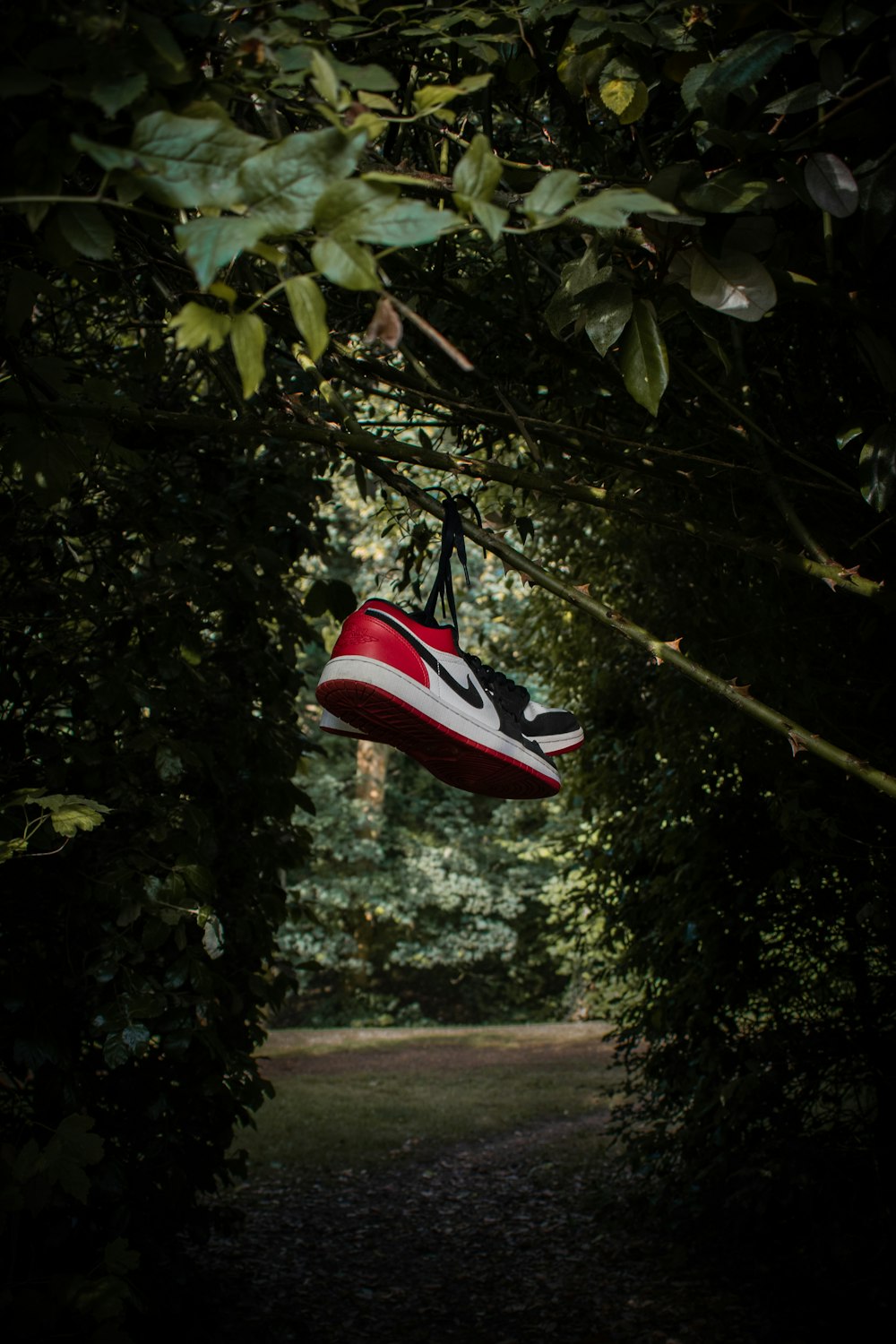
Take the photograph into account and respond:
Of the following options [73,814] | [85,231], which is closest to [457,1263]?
[73,814]

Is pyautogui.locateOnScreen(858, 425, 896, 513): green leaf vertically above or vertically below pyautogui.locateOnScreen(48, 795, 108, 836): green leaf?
above

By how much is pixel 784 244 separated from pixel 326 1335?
3823 millimetres

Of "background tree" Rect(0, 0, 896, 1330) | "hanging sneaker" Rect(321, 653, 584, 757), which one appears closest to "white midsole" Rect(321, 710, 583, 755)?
"hanging sneaker" Rect(321, 653, 584, 757)

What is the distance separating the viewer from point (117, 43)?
98 cm

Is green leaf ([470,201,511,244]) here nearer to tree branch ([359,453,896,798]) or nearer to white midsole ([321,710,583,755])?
tree branch ([359,453,896,798])

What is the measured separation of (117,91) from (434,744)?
3.77 ft

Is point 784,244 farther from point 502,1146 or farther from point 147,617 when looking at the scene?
point 502,1146

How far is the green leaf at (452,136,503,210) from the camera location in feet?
3.04

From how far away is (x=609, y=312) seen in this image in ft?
4.49

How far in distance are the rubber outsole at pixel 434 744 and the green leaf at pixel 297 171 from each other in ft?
2.82

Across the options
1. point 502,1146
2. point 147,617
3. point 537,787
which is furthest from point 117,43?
point 502,1146

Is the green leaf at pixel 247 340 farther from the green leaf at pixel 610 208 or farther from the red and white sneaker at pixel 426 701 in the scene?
the red and white sneaker at pixel 426 701

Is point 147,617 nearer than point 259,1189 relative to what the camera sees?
Yes

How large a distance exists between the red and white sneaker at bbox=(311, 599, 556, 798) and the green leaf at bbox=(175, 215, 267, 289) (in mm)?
871
